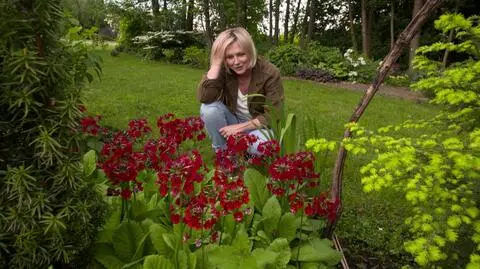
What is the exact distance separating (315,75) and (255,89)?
8.07 m

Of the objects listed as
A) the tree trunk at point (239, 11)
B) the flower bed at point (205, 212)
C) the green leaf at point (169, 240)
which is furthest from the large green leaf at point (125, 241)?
the tree trunk at point (239, 11)

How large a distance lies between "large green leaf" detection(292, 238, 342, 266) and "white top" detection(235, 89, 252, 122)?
1.66 meters

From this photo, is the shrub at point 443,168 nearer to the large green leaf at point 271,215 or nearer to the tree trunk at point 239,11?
the large green leaf at point 271,215

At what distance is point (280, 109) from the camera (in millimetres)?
3158

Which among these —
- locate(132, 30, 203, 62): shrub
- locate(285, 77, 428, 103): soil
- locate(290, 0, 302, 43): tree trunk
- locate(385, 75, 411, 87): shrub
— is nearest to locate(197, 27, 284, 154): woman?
locate(285, 77, 428, 103): soil

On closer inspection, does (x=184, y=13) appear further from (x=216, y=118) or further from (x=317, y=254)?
(x=317, y=254)

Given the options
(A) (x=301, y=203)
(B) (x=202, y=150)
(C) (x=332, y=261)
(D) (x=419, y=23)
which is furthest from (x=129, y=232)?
(B) (x=202, y=150)

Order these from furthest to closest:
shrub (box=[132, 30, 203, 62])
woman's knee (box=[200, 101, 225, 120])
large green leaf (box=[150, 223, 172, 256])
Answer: shrub (box=[132, 30, 203, 62]), woman's knee (box=[200, 101, 225, 120]), large green leaf (box=[150, 223, 172, 256])

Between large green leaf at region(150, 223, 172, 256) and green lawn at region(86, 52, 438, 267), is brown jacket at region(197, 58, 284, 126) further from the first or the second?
large green leaf at region(150, 223, 172, 256)

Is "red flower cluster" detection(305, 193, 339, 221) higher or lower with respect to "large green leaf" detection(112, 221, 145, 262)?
higher

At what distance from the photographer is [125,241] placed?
217cm

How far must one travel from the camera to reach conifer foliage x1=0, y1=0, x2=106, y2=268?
1.56m

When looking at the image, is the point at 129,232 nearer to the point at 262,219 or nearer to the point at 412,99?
the point at 262,219

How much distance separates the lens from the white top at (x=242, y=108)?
Result: 12.3ft
